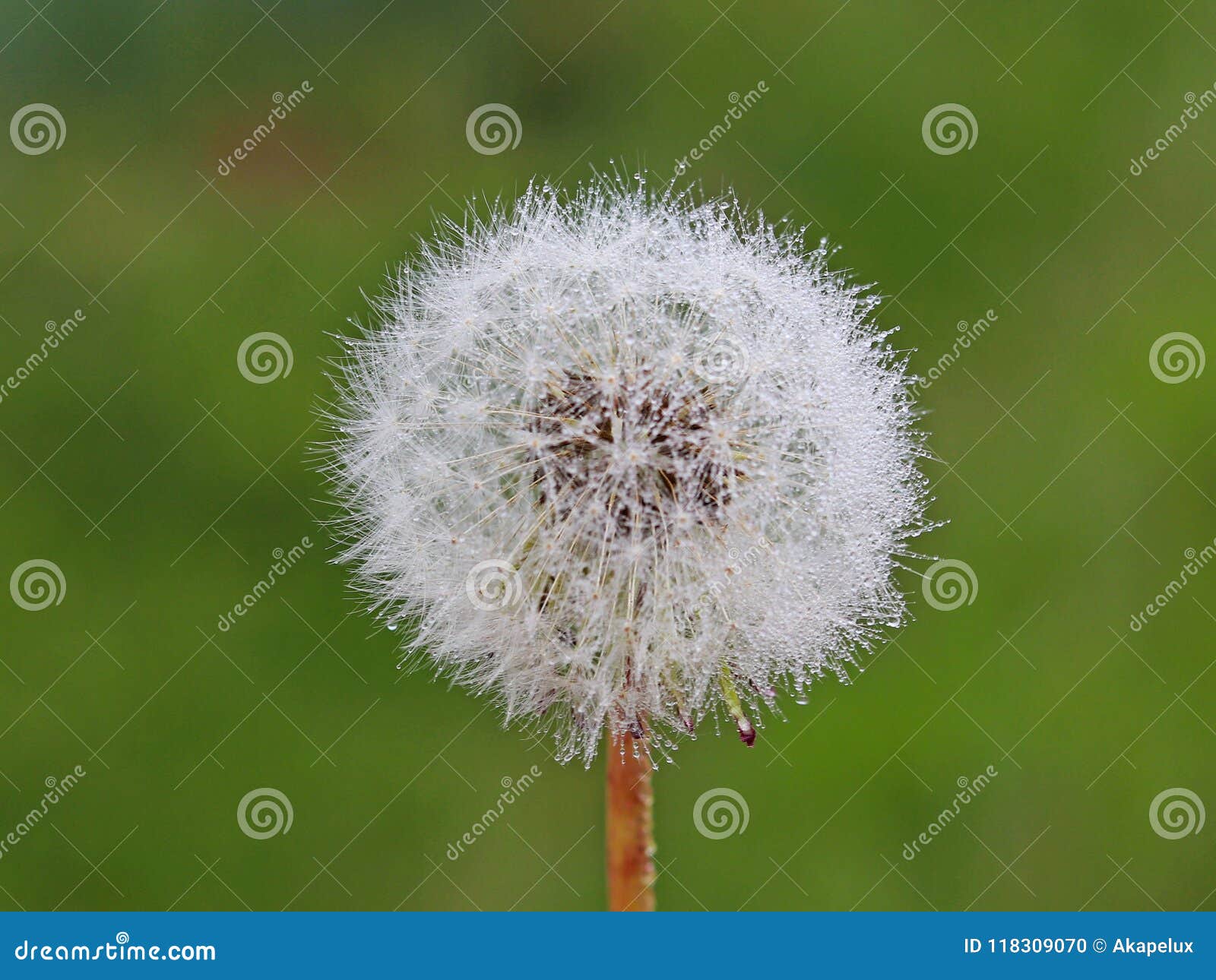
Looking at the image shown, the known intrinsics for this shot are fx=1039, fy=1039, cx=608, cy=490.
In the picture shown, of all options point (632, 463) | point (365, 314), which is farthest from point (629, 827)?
point (365, 314)

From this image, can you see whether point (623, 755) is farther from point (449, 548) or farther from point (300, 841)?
point (300, 841)

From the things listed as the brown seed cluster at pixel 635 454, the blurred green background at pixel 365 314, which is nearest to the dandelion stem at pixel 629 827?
the brown seed cluster at pixel 635 454

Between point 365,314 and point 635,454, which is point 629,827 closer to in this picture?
point 635,454

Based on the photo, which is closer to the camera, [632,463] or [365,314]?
[632,463]

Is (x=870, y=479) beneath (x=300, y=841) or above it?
above

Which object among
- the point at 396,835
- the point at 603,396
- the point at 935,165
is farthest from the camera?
the point at 935,165

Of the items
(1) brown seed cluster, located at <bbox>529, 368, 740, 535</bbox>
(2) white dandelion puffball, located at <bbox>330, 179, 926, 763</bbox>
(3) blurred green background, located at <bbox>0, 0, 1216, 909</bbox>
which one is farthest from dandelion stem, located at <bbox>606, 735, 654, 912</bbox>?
(3) blurred green background, located at <bbox>0, 0, 1216, 909</bbox>

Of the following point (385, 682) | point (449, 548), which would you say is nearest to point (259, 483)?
point (385, 682)
